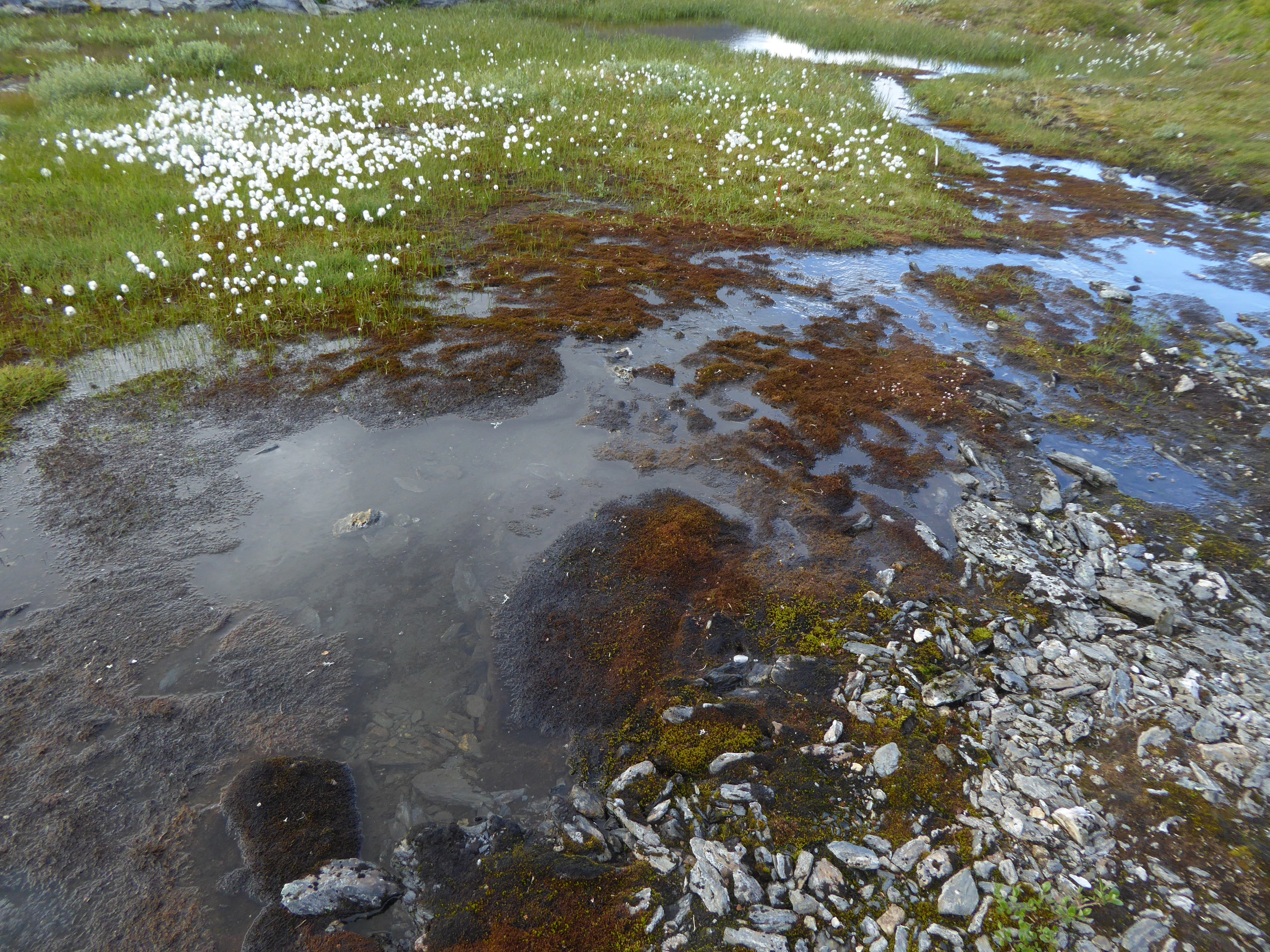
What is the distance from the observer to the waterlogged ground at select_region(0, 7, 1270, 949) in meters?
4.68

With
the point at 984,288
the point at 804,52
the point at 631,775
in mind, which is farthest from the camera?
the point at 804,52

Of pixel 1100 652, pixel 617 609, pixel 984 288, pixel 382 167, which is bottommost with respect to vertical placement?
pixel 1100 652

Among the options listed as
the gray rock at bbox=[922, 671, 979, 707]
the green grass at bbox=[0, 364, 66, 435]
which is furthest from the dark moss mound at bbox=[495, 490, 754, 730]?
the green grass at bbox=[0, 364, 66, 435]

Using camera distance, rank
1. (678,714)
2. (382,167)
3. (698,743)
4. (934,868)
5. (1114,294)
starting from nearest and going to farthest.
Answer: (934,868)
(698,743)
(678,714)
(1114,294)
(382,167)

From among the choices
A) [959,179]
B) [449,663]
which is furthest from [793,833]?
[959,179]

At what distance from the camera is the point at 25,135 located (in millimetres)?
14438

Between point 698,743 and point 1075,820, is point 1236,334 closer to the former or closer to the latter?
point 1075,820

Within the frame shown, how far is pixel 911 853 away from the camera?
168 inches

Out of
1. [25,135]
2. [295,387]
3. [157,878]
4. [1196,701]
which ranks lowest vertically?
[1196,701]

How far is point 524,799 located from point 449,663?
148 centimetres

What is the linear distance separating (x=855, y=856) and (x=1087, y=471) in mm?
6592

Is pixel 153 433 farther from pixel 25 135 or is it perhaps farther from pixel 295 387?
pixel 25 135

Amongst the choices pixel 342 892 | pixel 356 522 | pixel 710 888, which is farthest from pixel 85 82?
pixel 710 888

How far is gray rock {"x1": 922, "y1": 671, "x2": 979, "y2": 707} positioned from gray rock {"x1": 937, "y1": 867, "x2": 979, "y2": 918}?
1428mm
